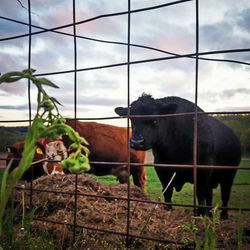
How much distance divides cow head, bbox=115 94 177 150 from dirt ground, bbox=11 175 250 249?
1412mm

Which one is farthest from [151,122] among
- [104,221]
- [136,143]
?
[104,221]

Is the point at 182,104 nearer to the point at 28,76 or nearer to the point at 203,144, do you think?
the point at 203,144

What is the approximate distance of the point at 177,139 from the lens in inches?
238

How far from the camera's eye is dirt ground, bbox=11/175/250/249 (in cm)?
270

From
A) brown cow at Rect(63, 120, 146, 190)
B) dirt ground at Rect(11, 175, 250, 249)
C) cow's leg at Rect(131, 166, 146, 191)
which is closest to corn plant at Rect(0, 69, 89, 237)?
dirt ground at Rect(11, 175, 250, 249)

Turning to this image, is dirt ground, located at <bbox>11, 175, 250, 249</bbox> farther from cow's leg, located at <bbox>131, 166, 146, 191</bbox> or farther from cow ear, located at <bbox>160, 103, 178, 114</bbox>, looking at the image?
cow's leg, located at <bbox>131, 166, 146, 191</bbox>

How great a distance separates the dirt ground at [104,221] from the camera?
270 cm

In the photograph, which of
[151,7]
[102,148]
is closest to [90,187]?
[151,7]

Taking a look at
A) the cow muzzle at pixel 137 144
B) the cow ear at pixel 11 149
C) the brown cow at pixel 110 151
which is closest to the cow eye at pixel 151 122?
the cow muzzle at pixel 137 144

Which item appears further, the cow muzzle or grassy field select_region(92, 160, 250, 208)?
grassy field select_region(92, 160, 250, 208)

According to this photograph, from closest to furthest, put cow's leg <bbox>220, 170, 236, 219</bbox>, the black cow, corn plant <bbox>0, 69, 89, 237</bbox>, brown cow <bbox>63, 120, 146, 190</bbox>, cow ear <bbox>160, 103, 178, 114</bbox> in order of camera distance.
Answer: corn plant <bbox>0, 69, 89, 237</bbox> < the black cow < cow ear <bbox>160, 103, 178, 114</bbox> < cow's leg <bbox>220, 170, 236, 219</bbox> < brown cow <bbox>63, 120, 146, 190</bbox>

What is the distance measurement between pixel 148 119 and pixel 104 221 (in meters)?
2.74

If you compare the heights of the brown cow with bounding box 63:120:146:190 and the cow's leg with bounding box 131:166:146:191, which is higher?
the brown cow with bounding box 63:120:146:190

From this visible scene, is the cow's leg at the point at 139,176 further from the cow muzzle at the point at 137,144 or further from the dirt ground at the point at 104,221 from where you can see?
the dirt ground at the point at 104,221
